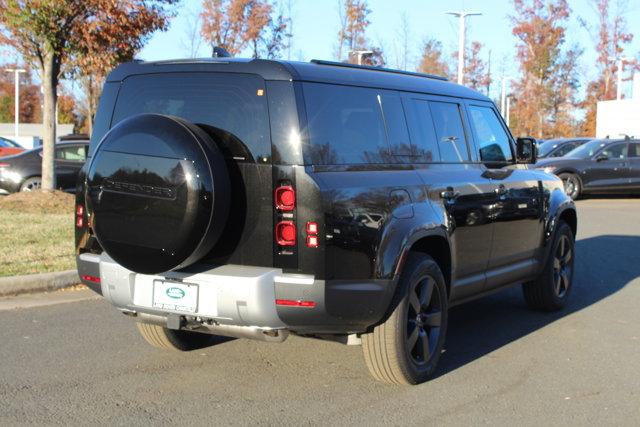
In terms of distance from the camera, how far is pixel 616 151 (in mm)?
21188

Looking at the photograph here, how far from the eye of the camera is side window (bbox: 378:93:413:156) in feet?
16.7

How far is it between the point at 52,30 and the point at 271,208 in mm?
9642

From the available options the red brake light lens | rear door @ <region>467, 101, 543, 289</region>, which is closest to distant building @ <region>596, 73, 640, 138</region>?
rear door @ <region>467, 101, 543, 289</region>

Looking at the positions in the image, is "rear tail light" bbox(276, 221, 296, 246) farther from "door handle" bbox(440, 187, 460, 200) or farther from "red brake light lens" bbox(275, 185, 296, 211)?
"door handle" bbox(440, 187, 460, 200)

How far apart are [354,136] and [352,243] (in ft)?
2.43

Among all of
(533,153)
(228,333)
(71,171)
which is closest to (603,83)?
(71,171)

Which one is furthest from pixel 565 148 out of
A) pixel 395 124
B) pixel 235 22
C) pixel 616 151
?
pixel 395 124

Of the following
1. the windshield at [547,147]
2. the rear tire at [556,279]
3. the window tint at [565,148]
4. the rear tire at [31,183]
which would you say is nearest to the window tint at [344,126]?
the rear tire at [556,279]

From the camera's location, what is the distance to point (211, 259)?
4.54m

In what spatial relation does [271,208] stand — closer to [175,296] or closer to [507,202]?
[175,296]

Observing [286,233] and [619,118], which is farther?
[619,118]

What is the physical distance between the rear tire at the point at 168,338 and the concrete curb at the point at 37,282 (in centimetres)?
231

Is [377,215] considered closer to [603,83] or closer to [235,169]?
[235,169]

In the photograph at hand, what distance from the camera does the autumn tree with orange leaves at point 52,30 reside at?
12.3 m
